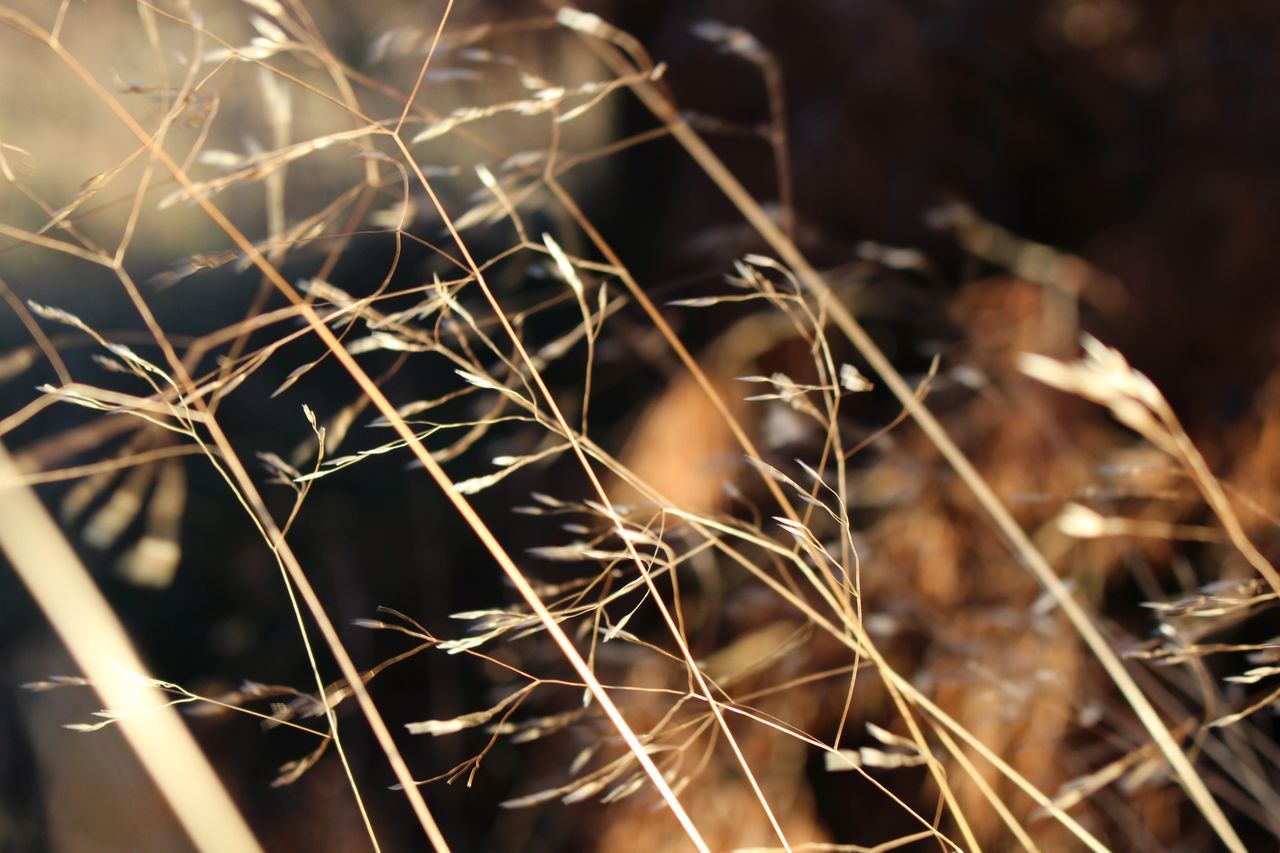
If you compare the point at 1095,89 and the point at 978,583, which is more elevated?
the point at 1095,89

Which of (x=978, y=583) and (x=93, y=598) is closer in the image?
(x=978, y=583)

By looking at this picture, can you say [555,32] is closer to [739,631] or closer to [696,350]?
[696,350]

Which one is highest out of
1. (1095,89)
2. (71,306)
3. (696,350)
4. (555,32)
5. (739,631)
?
(555,32)

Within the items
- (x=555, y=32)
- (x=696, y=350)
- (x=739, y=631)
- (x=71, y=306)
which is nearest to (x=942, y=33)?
(x=696, y=350)

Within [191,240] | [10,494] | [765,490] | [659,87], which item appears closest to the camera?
[10,494]

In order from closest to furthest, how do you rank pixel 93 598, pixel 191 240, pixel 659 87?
pixel 93 598, pixel 659 87, pixel 191 240

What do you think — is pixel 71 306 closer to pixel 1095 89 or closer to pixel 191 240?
pixel 191 240

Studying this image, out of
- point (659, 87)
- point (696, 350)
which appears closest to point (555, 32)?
point (659, 87)
